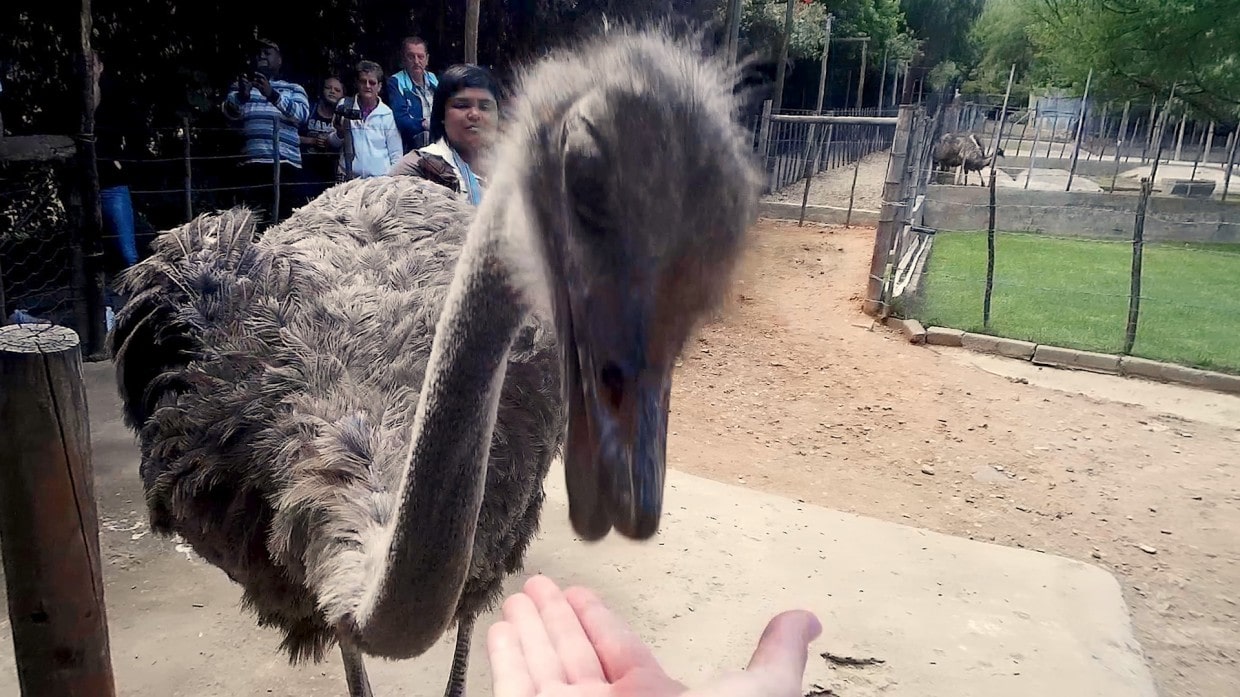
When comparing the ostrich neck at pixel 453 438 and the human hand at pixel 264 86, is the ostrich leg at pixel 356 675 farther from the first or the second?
the human hand at pixel 264 86

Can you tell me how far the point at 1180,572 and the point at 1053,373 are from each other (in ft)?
8.80

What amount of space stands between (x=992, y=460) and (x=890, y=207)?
3.18 metres

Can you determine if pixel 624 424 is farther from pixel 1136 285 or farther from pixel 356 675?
pixel 1136 285

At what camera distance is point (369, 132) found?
5.20 meters

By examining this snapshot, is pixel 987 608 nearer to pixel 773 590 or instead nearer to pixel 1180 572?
pixel 773 590

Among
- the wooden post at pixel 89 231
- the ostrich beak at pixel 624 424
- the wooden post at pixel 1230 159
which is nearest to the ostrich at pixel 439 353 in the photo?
the ostrich beak at pixel 624 424

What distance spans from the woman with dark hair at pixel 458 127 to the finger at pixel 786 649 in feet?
6.93

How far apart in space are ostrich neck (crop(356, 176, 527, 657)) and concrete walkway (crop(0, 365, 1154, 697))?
1.28 m

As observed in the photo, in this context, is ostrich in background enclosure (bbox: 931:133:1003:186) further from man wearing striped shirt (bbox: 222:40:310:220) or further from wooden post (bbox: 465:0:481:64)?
man wearing striped shirt (bbox: 222:40:310:220)

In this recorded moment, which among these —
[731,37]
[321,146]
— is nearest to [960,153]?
[731,37]

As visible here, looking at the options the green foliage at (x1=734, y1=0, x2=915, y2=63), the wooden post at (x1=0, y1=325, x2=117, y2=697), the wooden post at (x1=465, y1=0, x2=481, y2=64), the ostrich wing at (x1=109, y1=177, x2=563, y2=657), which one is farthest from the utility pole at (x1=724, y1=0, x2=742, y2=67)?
the green foliage at (x1=734, y1=0, x2=915, y2=63)

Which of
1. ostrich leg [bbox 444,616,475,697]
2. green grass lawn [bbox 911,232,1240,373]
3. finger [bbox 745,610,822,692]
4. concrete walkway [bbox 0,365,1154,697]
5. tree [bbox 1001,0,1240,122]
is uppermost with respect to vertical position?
tree [bbox 1001,0,1240,122]

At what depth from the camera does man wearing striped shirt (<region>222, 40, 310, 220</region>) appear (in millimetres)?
5664

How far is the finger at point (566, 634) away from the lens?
1.38 metres
